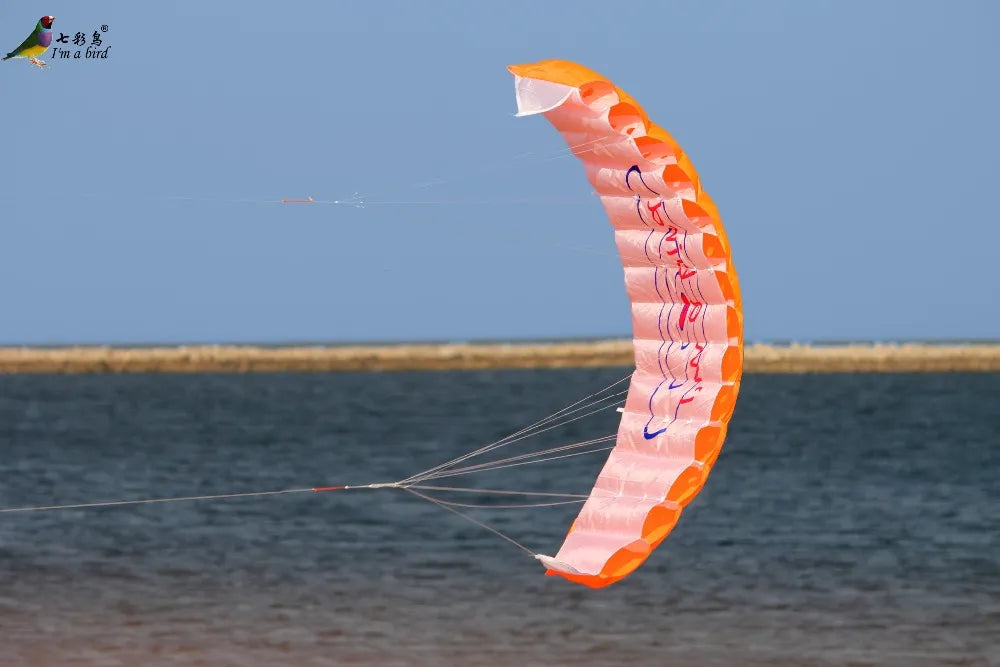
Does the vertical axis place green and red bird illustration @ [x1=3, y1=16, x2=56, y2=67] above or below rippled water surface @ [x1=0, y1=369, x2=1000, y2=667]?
above

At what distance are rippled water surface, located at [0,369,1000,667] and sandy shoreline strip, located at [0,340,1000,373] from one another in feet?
239

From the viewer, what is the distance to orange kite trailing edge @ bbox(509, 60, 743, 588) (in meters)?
15.5

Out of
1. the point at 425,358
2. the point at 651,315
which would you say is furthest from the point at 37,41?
the point at 425,358

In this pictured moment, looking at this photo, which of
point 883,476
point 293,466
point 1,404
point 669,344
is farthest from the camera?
point 1,404

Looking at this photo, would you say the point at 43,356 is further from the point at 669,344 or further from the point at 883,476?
the point at 669,344

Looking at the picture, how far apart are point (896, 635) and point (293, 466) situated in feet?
112

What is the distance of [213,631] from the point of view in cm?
2250

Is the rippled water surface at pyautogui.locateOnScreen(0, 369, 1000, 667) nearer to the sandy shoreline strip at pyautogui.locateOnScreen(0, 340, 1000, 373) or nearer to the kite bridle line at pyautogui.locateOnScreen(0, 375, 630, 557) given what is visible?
the kite bridle line at pyautogui.locateOnScreen(0, 375, 630, 557)

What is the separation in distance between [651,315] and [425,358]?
13266 cm

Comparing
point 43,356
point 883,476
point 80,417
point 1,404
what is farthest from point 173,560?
point 43,356

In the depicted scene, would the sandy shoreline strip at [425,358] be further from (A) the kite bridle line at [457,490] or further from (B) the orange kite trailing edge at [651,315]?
(B) the orange kite trailing edge at [651,315]

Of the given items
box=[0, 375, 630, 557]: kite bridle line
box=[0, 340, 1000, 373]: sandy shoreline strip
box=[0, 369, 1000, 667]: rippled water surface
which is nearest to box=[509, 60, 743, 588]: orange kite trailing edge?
box=[0, 375, 630, 557]: kite bridle line

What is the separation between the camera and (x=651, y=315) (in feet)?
56.6

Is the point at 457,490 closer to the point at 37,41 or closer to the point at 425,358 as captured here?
the point at 37,41
